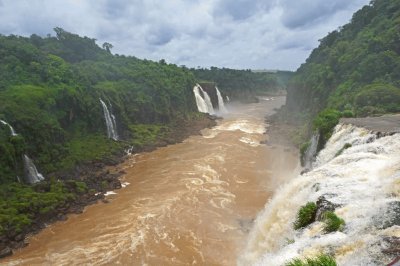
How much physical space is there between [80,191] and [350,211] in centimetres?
2443

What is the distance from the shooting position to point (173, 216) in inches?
997

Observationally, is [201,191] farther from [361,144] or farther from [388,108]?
[388,108]

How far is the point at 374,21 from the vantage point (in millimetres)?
59000

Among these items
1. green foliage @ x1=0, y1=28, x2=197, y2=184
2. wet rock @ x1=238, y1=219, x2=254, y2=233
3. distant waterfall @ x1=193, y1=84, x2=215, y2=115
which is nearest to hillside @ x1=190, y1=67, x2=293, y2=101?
distant waterfall @ x1=193, y1=84, x2=215, y2=115

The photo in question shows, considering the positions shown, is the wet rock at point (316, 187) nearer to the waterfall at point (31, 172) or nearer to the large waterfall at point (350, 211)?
the large waterfall at point (350, 211)

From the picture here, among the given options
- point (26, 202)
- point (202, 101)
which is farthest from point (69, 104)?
point (202, 101)

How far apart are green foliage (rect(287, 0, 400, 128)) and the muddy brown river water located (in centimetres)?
888

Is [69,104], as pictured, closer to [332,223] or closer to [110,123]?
[110,123]

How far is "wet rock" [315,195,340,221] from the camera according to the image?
12.1 m

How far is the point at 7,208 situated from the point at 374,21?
185ft

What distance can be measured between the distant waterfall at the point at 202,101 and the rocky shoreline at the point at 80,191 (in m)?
30.7

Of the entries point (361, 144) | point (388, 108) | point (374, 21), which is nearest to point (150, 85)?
point (374, 21)

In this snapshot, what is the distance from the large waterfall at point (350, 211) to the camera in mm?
9336

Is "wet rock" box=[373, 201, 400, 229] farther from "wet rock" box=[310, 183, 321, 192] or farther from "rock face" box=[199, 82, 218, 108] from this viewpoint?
"rock face" box=[199, 82, 218, 108]
